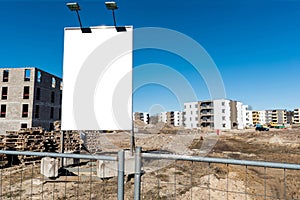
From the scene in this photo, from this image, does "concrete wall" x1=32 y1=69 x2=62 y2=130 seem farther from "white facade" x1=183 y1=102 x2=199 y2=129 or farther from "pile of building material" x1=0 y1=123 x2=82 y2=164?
"white facade" x1=183 y1=102 x2=199 y2=129

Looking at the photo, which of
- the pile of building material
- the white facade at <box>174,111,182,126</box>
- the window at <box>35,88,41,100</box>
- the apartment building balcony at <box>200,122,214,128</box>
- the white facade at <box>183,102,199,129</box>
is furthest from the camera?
the white facade at <box>174,111,182,126</box>

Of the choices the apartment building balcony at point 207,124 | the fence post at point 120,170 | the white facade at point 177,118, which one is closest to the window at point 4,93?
the fence post at point 120,170

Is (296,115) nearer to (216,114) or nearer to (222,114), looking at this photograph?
(222,114)

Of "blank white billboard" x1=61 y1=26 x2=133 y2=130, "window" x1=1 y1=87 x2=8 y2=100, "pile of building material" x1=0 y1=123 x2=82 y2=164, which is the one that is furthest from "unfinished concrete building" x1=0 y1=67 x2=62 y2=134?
"blank white billboard" x1=61 y1=26 x2=133 y2=130

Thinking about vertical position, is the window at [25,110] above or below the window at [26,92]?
below

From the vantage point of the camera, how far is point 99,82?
7414mm

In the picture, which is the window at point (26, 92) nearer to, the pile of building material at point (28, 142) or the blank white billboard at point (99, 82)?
the pile of building material at point (28, 142)

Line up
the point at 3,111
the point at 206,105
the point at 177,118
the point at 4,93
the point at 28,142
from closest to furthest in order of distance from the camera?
the point at 28,142 → the point at 3,111 → the point at 4,93 → the point at 206,105 → the point at 177,118

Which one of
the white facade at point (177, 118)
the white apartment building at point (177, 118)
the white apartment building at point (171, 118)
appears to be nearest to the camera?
the white facade at point (177, 118)

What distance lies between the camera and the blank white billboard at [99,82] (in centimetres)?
736

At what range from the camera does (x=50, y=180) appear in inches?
297

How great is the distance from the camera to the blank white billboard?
7.36 metres

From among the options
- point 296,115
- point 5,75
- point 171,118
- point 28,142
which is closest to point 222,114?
point 171,118

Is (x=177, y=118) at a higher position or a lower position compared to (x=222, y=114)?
lower
